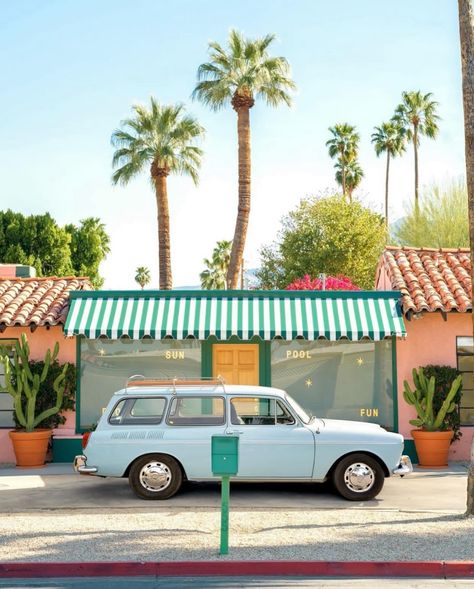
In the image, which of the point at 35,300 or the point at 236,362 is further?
the point at 35,300

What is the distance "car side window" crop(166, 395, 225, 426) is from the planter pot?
522 centimetres

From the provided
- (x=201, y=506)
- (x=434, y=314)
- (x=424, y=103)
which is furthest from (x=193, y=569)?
(x=424, y=103)

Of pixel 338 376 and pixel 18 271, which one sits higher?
pixel 18 271

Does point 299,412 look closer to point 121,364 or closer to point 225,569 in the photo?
point 225,569

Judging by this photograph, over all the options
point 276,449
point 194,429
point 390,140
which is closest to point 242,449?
point 276,449

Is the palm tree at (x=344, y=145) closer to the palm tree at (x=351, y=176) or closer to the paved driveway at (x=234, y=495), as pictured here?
the palm tree at (x=351, y=176)

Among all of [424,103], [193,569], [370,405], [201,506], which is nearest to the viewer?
[193,569]

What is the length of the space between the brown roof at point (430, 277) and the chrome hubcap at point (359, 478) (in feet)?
15.8

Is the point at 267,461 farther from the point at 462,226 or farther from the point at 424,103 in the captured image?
the point at 424,103

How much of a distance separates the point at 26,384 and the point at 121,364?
2000mm

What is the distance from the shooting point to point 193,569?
28.5ft

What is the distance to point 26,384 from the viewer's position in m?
16.7

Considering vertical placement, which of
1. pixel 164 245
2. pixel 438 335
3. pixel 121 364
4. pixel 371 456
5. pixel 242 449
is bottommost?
pixel 371 456

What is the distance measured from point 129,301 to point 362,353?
491cm
